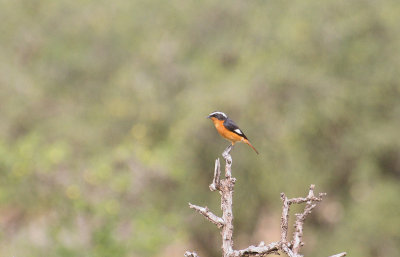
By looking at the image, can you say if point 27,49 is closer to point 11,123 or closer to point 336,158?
point 11,123

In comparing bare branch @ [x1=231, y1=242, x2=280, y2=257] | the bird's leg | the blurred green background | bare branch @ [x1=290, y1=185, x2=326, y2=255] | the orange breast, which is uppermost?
the blurred green background

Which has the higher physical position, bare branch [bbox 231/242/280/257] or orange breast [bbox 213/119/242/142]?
orange breast [bbox 213/119/242/142]

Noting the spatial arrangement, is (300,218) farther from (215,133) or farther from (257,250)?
(215,133)

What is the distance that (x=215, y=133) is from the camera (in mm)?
16172

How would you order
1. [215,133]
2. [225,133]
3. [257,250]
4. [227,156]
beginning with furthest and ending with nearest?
[215,133] < [225,133] < [227,156] < [257,250]

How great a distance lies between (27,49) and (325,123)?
10750 mm

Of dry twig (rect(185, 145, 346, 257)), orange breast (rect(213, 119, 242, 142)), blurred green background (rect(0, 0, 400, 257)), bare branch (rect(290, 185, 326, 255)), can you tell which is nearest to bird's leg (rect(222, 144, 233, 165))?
dry twig (rect(185, 145, 346, 257))

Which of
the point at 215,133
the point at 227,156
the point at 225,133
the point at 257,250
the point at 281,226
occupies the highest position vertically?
the point at 215,133

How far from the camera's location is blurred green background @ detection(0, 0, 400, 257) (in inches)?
610

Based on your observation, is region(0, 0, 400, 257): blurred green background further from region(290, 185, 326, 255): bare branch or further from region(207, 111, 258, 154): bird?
region(290, 185, 326, 255): bare branch

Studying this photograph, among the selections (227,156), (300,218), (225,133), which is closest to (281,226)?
(300,218)

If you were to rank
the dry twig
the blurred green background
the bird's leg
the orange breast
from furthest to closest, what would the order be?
the blurred green background, the orange breast, the bird's leg, the dry twig

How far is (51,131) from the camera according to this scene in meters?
19.2

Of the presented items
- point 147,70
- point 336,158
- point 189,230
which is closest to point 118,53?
point 147,70
